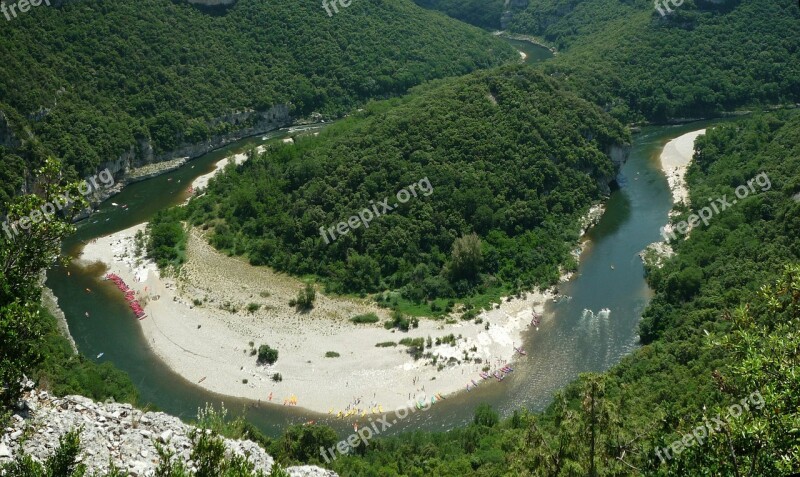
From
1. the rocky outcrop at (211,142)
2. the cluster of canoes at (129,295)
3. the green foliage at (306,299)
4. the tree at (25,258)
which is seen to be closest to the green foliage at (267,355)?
the green foliage at (306,299)

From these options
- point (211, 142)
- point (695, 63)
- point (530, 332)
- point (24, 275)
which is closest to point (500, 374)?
point (530, 332)

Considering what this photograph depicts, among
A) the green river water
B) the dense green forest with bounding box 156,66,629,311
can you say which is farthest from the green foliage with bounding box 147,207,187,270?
the green river water

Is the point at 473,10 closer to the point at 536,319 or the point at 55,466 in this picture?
the point at 536,319

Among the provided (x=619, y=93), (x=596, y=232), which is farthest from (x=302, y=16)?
(x=596, y=232)

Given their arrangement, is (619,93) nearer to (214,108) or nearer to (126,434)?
(214,108)

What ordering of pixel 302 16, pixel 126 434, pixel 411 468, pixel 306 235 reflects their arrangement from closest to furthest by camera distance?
pixel 126 434, pixel 411 468, pixel 306 235, pixel 302 16

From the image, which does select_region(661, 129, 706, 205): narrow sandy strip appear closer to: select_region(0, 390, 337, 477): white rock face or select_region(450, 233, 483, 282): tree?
select_region(450, 233, 483, 282): tree
